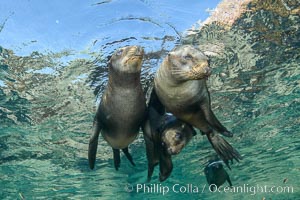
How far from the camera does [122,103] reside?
6.97 metres

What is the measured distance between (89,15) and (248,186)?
23900 mm

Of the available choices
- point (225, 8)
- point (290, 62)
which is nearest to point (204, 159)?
point (290, 62)

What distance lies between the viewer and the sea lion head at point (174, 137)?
6.75m

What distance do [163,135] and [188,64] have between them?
193cm

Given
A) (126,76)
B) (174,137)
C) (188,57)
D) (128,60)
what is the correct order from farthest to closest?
(174,137) < (126,76) < (128,60) < (188,57)

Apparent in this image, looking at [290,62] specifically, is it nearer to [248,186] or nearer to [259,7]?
[259,7]

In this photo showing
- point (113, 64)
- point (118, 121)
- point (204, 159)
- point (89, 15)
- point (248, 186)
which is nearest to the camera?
point (113, 64)

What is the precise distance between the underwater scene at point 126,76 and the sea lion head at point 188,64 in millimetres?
244

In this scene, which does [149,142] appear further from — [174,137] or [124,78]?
[124,78]

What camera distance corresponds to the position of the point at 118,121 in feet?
23.6

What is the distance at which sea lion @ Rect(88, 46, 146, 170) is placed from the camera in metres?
6.45

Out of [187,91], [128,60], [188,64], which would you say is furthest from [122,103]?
[188,64]

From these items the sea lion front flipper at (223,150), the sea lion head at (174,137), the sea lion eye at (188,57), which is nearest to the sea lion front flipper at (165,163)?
the sea lion head at (174,137)

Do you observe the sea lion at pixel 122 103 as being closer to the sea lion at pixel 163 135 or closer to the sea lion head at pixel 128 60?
the sea lion head at pixel 128 60
